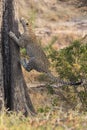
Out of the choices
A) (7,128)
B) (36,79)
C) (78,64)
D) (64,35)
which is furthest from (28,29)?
(64,35)

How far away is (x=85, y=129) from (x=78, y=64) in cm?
875

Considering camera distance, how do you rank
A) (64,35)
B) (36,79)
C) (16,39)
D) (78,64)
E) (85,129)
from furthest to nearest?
1. (64,35)
2. (36,79)
3. (78,64)
4. (16,39)
5. (85,129)

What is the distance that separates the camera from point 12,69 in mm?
11555

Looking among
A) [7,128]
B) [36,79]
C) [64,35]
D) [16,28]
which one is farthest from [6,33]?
[64,35]

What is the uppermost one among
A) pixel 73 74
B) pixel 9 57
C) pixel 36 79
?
pixel 9 57

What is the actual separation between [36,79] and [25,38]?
11.0m

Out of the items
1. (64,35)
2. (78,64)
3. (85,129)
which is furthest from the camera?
(64,35)

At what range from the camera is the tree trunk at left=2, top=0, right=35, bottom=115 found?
1141cm

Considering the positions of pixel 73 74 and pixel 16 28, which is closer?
pixel 16 28

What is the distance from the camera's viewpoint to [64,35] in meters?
30.0

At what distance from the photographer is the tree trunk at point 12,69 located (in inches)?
449

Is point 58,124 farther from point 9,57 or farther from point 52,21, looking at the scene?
point 52,21

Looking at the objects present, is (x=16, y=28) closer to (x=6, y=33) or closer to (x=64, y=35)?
(x=6, y=33)

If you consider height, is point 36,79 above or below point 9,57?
below
